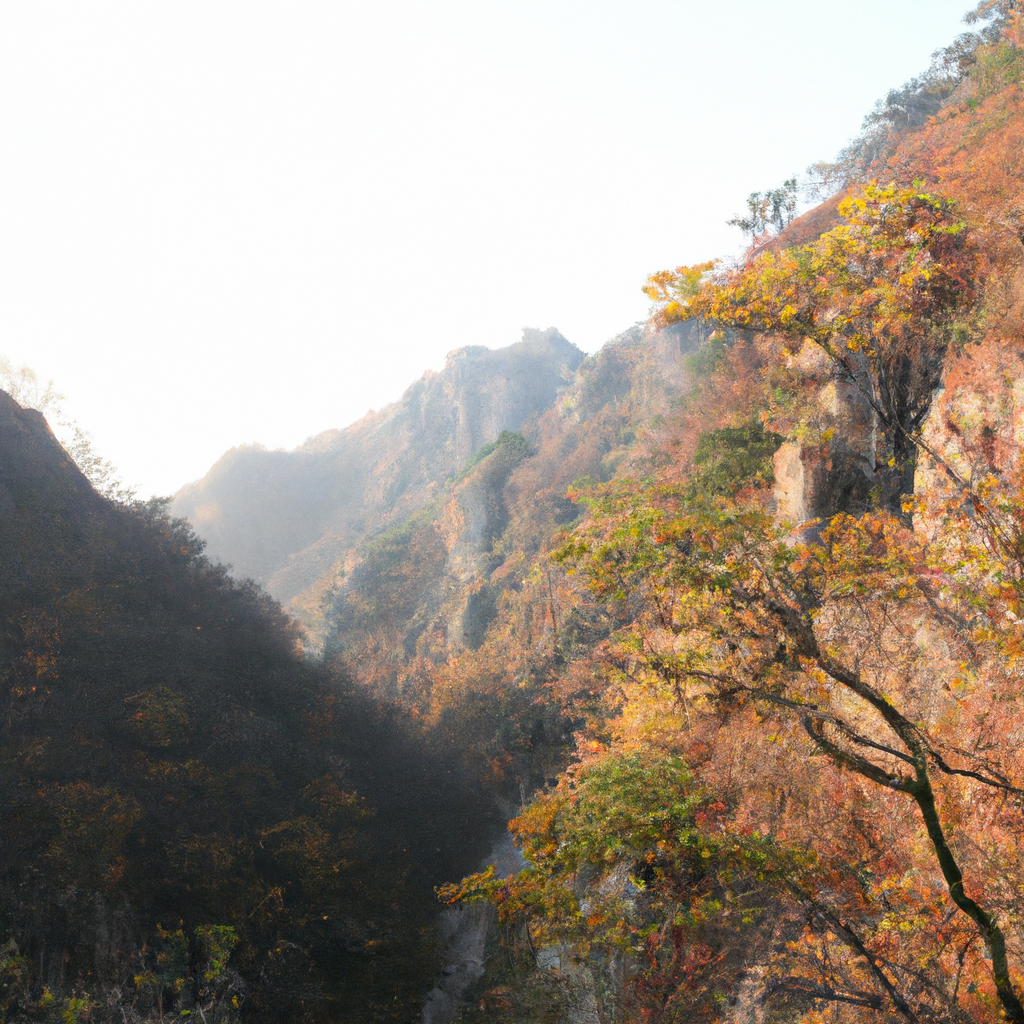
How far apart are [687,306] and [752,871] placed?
702cm

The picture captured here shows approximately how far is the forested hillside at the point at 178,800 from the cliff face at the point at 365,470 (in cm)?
4270

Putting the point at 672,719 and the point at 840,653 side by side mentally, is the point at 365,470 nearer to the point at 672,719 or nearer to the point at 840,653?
the point at 672,719

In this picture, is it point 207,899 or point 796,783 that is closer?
point 796,783

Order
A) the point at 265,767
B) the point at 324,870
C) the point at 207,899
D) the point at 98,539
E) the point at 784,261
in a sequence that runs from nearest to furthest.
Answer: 1. the point at 784,261
2. the point at 207,899
3. the point at 324,870
4. the point at 265,767
5. the point at 98,539

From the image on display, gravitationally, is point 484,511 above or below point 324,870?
above

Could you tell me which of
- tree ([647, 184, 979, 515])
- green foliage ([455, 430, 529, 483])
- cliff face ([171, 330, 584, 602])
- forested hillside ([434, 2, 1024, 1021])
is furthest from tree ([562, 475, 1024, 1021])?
cliff face ([171, 330, 584, 602])

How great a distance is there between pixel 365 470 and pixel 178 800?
6740 centimetres

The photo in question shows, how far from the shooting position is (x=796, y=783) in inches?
400

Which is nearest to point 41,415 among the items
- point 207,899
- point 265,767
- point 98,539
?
point 98,539

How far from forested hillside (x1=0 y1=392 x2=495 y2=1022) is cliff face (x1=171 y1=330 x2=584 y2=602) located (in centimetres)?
4270

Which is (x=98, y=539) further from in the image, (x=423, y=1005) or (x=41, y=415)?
(x=423, y=1005)

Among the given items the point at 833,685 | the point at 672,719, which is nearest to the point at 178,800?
the point at 672,719

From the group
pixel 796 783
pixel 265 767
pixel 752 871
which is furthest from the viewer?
pixel 265 767

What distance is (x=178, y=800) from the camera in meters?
16.6
